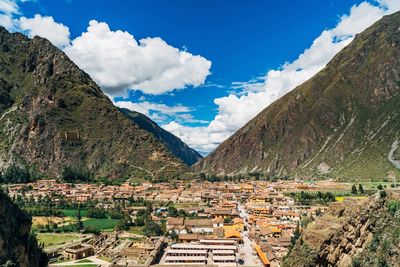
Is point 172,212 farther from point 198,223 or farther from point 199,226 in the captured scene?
point 199,226

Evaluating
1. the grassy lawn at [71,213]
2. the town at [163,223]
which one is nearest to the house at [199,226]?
the town at [163,223]

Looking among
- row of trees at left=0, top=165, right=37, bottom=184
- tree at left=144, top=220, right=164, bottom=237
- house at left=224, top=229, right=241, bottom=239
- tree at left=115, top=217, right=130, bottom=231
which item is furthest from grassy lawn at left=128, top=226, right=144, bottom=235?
row of trees at left=0, top=165, right=37, bottom=184

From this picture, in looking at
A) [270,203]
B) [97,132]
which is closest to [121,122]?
[97,132]

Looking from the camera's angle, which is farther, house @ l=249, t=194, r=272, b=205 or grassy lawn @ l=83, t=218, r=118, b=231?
house @ l=249, t=194, r=272, b=205

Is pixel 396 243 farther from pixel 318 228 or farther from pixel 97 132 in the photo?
pixel 97 132

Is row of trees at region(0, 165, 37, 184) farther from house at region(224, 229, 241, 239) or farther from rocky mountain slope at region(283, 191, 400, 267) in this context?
rocky mountain slope at region(283, 191, 400, 267)
